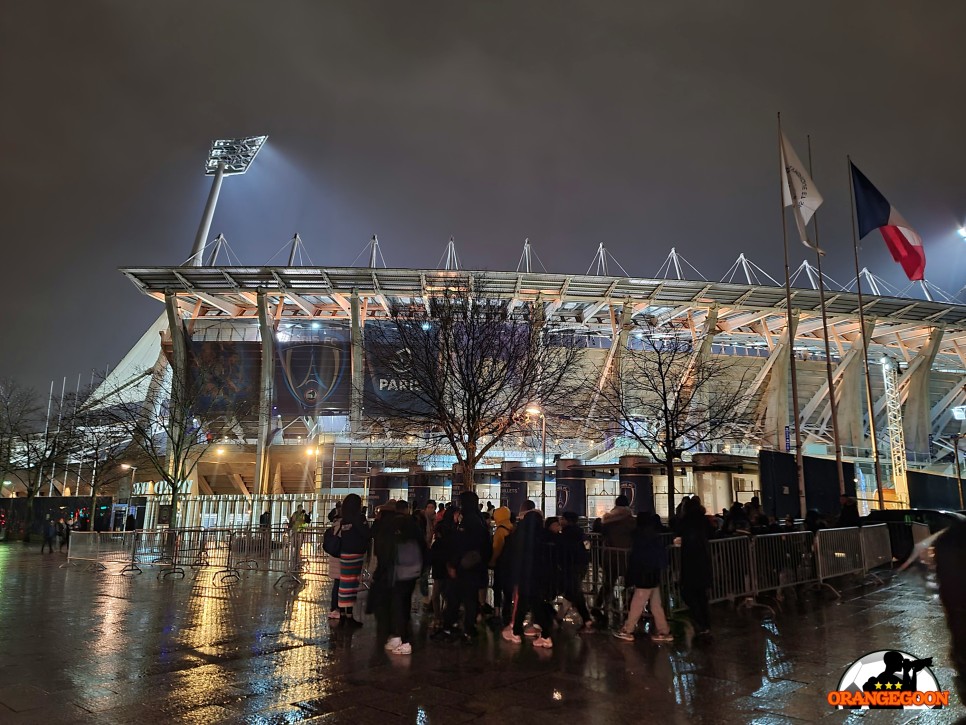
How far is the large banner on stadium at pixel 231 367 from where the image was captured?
47500mm

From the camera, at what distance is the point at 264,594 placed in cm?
1291

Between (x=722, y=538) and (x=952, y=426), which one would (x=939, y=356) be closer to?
(x=952, y=426)

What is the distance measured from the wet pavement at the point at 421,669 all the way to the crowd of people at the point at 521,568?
1.16ft

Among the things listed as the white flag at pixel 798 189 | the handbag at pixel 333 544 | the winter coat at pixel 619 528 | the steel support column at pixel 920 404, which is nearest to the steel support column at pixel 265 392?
the white flag at pixel 798 189

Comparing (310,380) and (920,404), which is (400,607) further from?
(920,404)

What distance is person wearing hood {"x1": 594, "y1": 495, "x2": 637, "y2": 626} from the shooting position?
30.6 ft

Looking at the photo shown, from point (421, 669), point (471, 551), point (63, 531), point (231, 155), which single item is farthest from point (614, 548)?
point (231, 155)

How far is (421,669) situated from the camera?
684 centimetres

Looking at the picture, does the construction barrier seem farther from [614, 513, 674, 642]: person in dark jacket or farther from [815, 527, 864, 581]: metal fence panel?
[614, 513, 674, 642]: person in dark jacket

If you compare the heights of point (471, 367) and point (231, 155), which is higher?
point (231, 155)

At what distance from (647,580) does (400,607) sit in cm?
330

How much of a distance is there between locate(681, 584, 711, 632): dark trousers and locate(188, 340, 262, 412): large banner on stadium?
4358 centimetres

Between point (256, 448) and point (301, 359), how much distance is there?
26.0ft

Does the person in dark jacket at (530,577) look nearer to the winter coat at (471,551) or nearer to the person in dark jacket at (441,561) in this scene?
the winter coat at (471,551)
